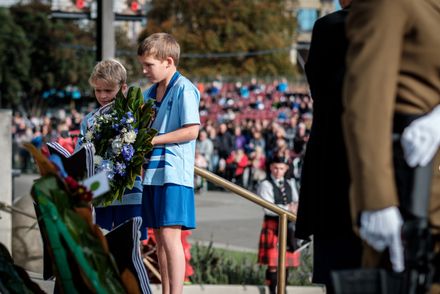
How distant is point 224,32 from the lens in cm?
5853

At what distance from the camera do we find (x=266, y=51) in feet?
190

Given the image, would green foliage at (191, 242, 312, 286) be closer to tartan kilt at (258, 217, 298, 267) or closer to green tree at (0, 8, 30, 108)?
tartan kilt at (258, 217, 298, 267)

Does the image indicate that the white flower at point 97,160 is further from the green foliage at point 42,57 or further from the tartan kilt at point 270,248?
the green foliage at point 42,57

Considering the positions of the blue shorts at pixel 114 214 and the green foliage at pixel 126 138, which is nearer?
the green foliage at pixel 126 138

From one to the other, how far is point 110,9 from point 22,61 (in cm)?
4850

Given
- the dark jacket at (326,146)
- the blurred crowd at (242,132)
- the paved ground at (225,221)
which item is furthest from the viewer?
the blurred crowd at (242,132)

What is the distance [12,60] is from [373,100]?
2139 inches

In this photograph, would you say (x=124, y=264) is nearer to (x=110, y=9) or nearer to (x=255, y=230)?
(x=110, y=9)

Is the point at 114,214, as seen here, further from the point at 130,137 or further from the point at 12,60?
the point at 12,60

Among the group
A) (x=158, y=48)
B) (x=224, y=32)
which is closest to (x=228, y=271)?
(x=158, y=48)

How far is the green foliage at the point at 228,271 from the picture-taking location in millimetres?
8461

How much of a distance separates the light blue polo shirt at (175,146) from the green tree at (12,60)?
49.8 m

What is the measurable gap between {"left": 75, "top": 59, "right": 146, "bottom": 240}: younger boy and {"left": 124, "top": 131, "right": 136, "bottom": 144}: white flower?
0.99 feet

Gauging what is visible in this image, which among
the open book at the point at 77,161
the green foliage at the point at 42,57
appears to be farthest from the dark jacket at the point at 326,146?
the green foliage at the point at 42,57
